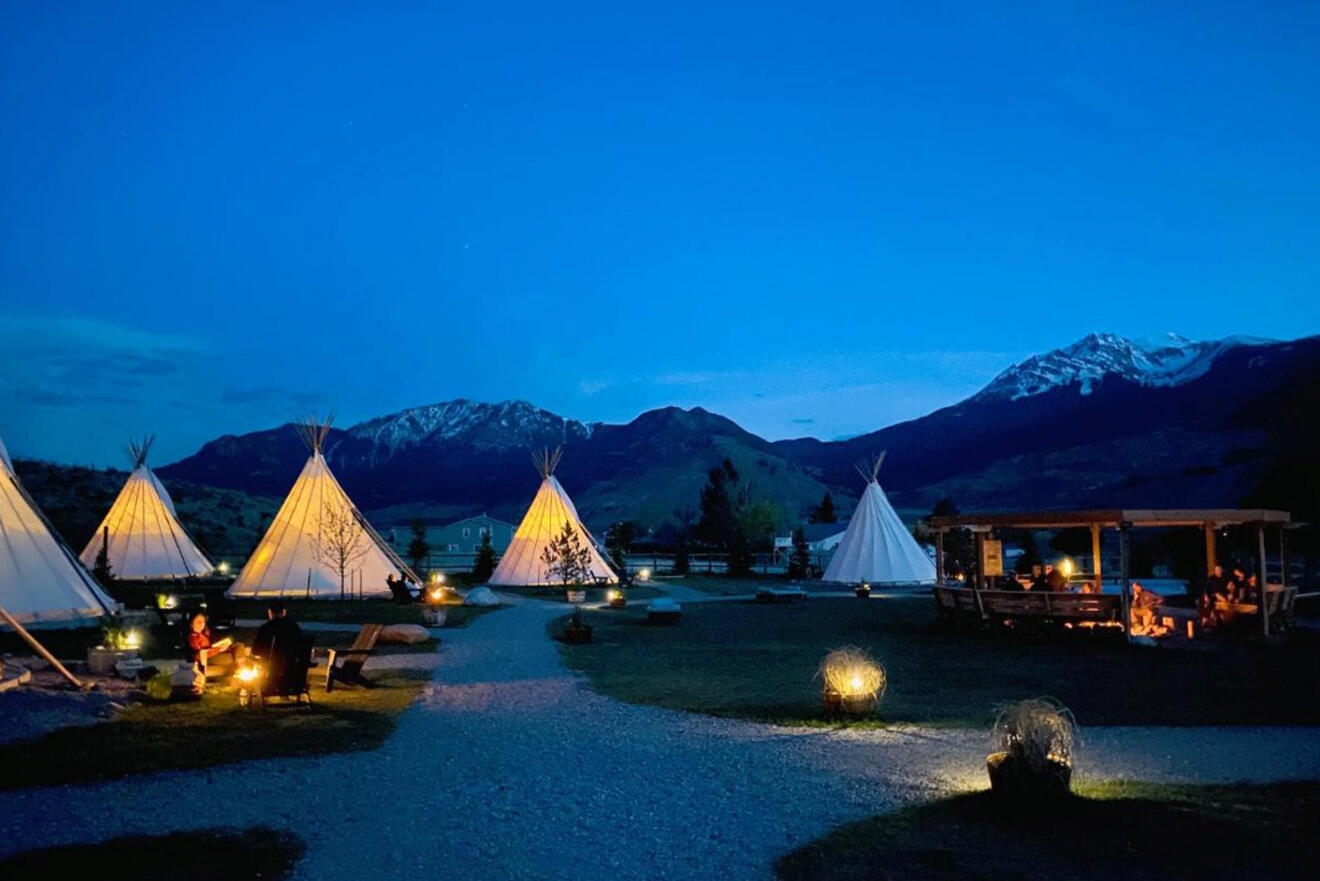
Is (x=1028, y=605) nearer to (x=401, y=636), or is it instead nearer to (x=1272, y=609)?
(x=1272, y=609)

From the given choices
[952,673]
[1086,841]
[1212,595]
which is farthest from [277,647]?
[1212,595]

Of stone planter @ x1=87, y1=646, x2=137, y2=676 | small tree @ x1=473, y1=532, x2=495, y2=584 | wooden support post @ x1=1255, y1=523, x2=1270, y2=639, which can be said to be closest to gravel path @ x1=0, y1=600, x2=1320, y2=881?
stone planter @ x1=87, y1=646, x2=137, y2=676

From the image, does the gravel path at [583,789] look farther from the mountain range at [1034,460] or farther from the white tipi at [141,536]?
the mountain range at [1034,460]

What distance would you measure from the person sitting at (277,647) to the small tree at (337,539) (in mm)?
20638

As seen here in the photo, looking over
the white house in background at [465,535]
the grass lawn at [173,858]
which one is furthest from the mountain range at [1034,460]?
the grass lawn at [173,858]

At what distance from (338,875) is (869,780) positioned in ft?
14.1

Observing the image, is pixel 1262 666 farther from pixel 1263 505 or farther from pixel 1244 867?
pixel 1263 505

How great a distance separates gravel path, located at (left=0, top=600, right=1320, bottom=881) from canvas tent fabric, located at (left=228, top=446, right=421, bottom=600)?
71.9 ft

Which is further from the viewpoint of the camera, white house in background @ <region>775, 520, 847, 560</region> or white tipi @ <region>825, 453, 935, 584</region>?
white house in background @ <region>775, 520, 847, 560</region>

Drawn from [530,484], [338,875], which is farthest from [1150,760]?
[530,484]

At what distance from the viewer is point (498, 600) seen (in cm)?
3117

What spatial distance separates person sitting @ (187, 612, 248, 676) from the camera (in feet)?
45.4

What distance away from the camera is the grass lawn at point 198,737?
30.1 ft

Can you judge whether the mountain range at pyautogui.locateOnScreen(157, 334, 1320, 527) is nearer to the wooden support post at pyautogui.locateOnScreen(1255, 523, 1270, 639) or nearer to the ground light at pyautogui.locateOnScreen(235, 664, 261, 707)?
the wooden support post at pyautogui.locateOnScreen(1255, 523, 1270, 639)
